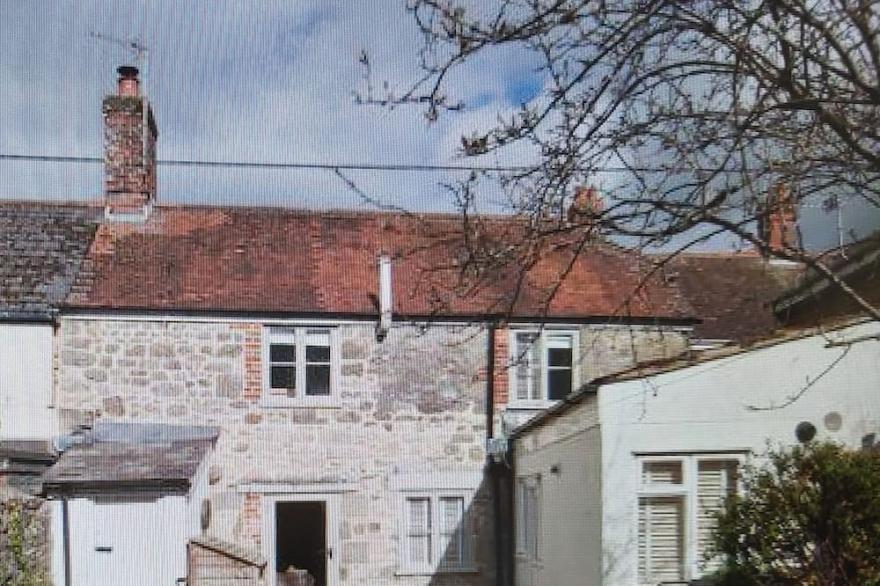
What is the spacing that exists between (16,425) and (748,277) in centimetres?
1521

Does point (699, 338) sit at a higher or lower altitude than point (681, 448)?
higher

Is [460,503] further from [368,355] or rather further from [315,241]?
[315,241]

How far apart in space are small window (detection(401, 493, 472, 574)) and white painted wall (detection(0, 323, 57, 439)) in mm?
6250

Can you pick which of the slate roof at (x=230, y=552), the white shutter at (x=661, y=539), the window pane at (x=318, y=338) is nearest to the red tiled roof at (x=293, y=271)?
the window pane at (x=318, y=338)

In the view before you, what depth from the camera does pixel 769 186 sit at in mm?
8633

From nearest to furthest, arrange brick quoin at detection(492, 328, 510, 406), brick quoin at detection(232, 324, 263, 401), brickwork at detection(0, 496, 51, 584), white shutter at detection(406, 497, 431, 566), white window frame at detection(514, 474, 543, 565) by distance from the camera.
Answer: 1. brickwork at detection(0, 496, 51, 584)
2. white window frame at detection(514, 474, 543, 565)
3. brick quoin at detection(232, 324, 263, 401)
4. white shutter at detection(406, 497, 431, 566)
5. brick quoin at detection(492, 328, 510, 406)

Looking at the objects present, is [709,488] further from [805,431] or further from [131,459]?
[131,459]

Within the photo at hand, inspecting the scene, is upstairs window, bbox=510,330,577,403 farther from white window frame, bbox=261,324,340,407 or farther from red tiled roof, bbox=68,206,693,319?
white window frame, bbox=261,324,340,407

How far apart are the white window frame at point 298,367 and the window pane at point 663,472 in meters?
8.37

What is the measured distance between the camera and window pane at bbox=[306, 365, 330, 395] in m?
21.4

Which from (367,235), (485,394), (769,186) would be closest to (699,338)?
(485,394)

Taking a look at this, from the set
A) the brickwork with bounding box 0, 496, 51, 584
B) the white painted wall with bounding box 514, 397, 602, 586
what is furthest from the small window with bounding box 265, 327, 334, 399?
the brickwork with bounding box 0, 496, 51, 584

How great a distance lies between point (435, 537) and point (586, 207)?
1325 cm

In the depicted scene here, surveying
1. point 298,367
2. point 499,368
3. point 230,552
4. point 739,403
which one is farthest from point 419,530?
point 739,403
